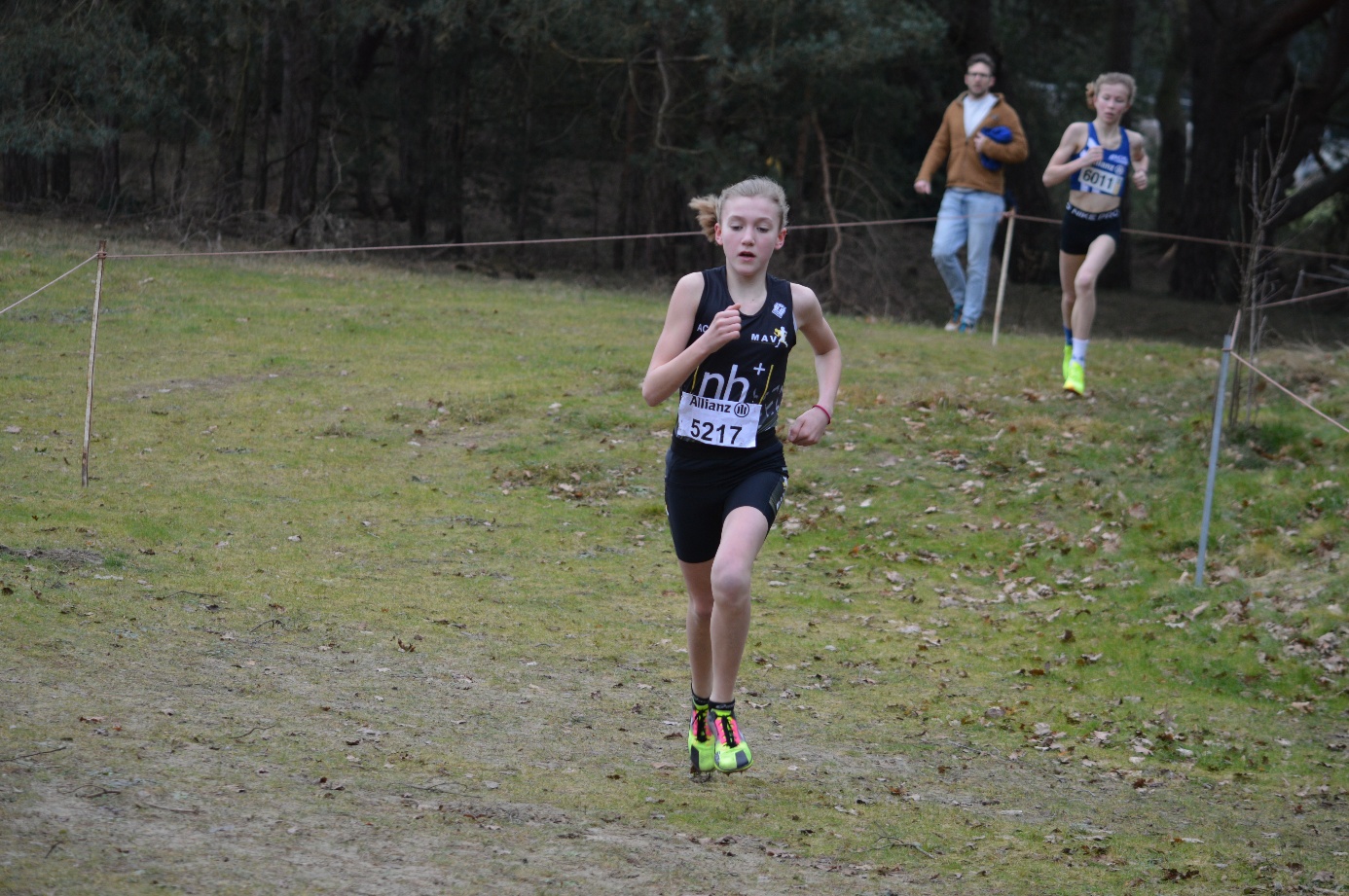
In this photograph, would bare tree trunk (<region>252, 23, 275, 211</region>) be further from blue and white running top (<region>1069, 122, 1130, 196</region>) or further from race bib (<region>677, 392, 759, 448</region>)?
race bib (<region>677, 392, 759, 448</region>)

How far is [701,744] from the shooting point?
5.34m

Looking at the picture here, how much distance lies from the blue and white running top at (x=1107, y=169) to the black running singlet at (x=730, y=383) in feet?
21.6

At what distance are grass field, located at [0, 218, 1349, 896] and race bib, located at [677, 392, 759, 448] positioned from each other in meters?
1.30

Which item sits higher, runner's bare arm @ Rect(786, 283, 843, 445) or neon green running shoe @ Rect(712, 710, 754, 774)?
runner's bare arm @ Rect(786, 283, 843, 445)

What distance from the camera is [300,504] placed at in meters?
9.05

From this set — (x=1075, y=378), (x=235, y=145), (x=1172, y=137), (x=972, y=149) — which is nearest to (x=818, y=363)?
(x=1075, y=378)

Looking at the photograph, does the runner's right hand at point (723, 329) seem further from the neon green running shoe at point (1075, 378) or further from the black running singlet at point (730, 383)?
the neon green running shoe at point (1075, 378)

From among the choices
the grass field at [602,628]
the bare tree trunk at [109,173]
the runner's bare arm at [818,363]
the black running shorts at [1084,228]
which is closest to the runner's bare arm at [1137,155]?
the black running shorts at [1084,228]

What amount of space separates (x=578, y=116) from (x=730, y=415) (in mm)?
19782

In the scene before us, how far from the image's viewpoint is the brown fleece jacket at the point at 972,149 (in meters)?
14.3

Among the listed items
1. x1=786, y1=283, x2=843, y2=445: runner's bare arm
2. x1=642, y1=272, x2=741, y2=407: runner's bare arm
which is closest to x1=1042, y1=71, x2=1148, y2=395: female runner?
x1=786, y1=283, x2=843, y2=445: runner's bare arm

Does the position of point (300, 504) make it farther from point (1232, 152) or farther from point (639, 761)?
point (1232, 152)

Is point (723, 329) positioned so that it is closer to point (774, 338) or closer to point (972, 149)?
point (774, 338)

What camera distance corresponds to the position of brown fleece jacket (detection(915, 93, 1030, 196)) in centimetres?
1428
